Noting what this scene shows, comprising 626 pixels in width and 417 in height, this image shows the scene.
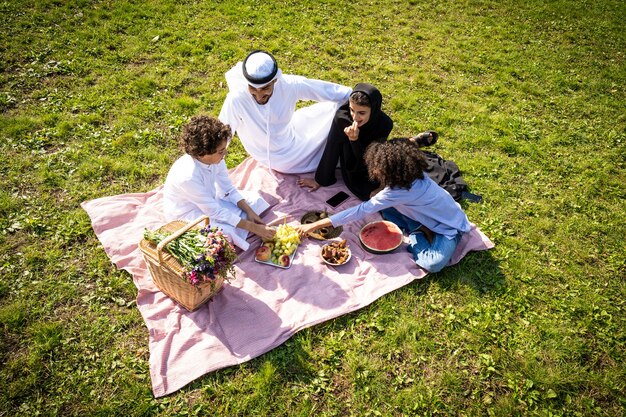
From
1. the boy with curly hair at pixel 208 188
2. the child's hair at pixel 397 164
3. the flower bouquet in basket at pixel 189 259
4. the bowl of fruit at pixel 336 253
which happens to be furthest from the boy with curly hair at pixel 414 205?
the flower bouquet in basket at pixel 189 259

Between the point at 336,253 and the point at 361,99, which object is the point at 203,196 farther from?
the point at 361,99

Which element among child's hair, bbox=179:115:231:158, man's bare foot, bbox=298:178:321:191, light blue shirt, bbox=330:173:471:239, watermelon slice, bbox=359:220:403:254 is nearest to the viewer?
child's hair, bbox=179:115:231:158

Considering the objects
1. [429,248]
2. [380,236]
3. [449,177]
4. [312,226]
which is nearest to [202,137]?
[312,226]

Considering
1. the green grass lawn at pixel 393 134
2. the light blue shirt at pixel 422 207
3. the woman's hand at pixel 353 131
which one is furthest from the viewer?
the woman's hand at pixel 353 131

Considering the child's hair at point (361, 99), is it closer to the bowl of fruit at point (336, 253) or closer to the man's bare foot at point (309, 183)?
the man's bare foot at point (309, 183)

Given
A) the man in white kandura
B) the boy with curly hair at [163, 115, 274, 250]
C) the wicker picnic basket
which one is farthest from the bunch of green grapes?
the man in white kandura

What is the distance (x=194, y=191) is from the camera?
4.90 m

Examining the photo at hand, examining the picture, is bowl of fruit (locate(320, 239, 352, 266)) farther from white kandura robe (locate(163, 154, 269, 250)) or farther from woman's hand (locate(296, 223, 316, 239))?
white kandura robe (locate(163, 154, 269, 250))

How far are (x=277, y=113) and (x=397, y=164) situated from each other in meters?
2.28

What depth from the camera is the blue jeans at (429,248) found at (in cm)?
520

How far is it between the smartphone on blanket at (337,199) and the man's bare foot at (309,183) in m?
0.39

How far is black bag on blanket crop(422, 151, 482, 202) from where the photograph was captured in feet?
21.0

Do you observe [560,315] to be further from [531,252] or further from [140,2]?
[140,2]

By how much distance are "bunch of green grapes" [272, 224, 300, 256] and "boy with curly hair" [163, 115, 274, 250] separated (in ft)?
0.45
